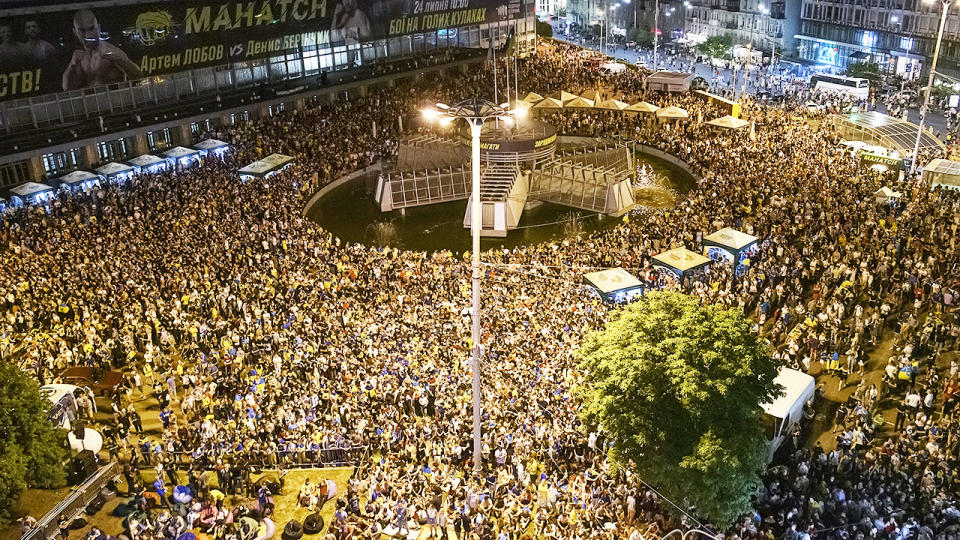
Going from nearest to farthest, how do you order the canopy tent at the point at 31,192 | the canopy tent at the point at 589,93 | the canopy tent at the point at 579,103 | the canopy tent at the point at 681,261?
the canopy tent at the point at 681,261
the canopy tent at the point at 31,192
the canopy tent at the point at 579,103
the canopy tent at the point at 589,93

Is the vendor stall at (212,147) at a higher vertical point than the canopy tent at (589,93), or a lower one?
higher

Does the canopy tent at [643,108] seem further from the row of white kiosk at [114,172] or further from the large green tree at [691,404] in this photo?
the large green tree at [691,404]

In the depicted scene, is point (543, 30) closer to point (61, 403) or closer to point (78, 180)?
point (78, 180)

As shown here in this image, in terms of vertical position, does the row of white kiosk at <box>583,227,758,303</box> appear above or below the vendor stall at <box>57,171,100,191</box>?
below

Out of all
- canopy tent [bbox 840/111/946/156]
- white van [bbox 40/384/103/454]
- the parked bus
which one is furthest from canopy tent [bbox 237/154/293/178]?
the parked bus

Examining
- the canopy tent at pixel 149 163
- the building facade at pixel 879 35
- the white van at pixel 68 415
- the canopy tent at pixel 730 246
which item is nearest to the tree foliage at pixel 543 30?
the building facade at pixel 879 35

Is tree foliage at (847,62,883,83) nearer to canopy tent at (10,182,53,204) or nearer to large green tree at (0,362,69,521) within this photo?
canopy tent at (10,182,53,204)
